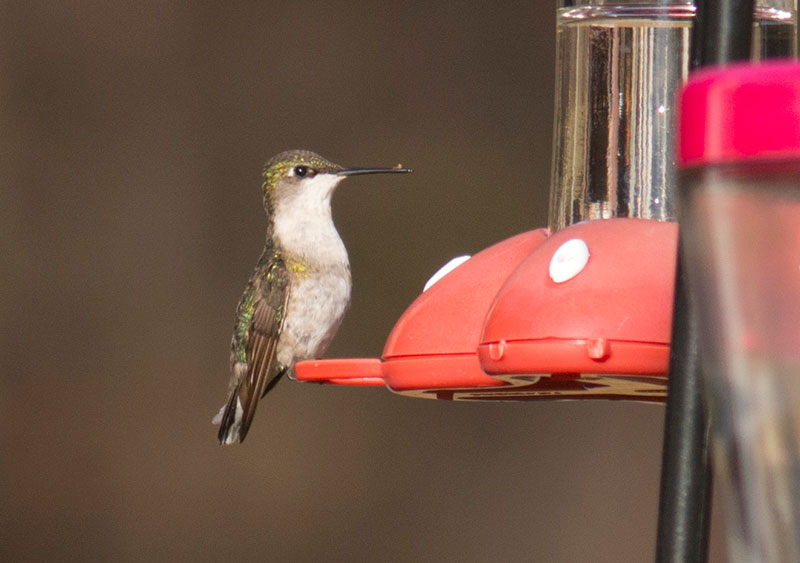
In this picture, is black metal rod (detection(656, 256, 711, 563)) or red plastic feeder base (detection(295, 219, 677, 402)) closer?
black metal rod (detection(656, 256, 711, 563))

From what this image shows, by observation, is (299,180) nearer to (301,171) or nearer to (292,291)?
(301,171)

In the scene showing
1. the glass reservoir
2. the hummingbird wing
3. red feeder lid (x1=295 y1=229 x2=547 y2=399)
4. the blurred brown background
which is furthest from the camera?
the blurred brown background

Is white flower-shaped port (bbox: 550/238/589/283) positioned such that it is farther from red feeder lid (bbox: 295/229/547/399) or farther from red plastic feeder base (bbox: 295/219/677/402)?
red feeder lid (bbox: 295/229/547/399)

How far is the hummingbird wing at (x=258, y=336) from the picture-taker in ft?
12.5

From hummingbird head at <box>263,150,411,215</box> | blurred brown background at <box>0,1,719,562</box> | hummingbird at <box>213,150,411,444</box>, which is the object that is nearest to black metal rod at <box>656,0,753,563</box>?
hummingbird at <box>213,150,411,444</box>

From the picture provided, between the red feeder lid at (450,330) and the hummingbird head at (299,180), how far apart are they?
196 centimetres

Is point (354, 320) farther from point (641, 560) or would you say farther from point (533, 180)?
point (641, 560)

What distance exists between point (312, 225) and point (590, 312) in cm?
244

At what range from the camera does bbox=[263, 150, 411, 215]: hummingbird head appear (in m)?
4.00

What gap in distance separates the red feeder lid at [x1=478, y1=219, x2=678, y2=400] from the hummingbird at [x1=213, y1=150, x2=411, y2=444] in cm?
211

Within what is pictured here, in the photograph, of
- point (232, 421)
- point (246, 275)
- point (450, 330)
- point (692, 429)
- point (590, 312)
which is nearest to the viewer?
point (692, 429)

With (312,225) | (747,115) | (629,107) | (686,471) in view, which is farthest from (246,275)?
(747,115)

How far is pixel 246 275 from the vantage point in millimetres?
6672

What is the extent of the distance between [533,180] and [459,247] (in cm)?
58
